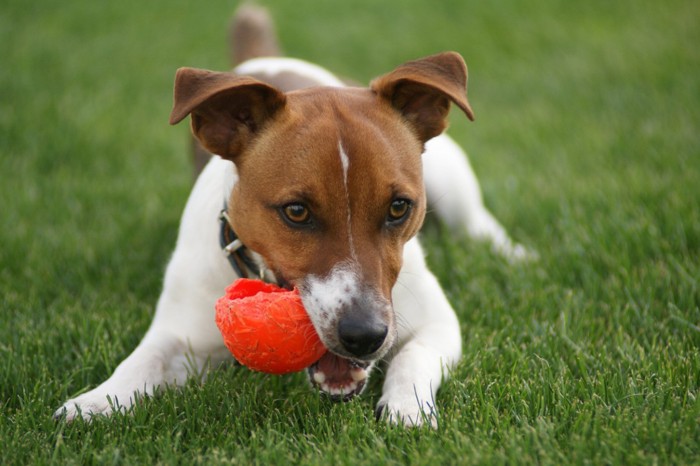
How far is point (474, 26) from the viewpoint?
34.7 feet

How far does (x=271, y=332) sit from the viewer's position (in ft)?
10.2

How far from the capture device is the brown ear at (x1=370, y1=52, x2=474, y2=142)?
11.6 feet

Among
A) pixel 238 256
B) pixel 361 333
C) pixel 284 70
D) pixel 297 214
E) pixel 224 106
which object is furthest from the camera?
pixel 284 70

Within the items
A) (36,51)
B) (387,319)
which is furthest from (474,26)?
(387,319)

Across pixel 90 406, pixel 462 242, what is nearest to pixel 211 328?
pixel 90 406

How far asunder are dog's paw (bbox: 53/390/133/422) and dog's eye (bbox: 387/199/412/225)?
1.36 metres

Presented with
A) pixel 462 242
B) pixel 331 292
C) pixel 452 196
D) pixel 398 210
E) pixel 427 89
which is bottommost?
pixel 462 242

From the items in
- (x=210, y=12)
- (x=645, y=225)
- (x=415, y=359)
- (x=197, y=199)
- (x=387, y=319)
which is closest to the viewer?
(x=387, y=319)

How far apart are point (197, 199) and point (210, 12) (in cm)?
795

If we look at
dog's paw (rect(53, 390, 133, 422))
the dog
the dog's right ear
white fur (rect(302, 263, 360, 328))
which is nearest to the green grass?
dog's paw (rect(53, 390, 133, 422))

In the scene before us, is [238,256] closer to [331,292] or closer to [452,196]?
[331,292]

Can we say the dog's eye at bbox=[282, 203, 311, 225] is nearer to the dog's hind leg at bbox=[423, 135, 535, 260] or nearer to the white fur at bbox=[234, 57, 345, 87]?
the white fur at bbox=[234, 57, 345, 87]

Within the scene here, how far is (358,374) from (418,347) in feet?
1.43

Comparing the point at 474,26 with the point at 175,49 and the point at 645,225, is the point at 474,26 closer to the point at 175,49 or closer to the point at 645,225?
the point at 175,49
